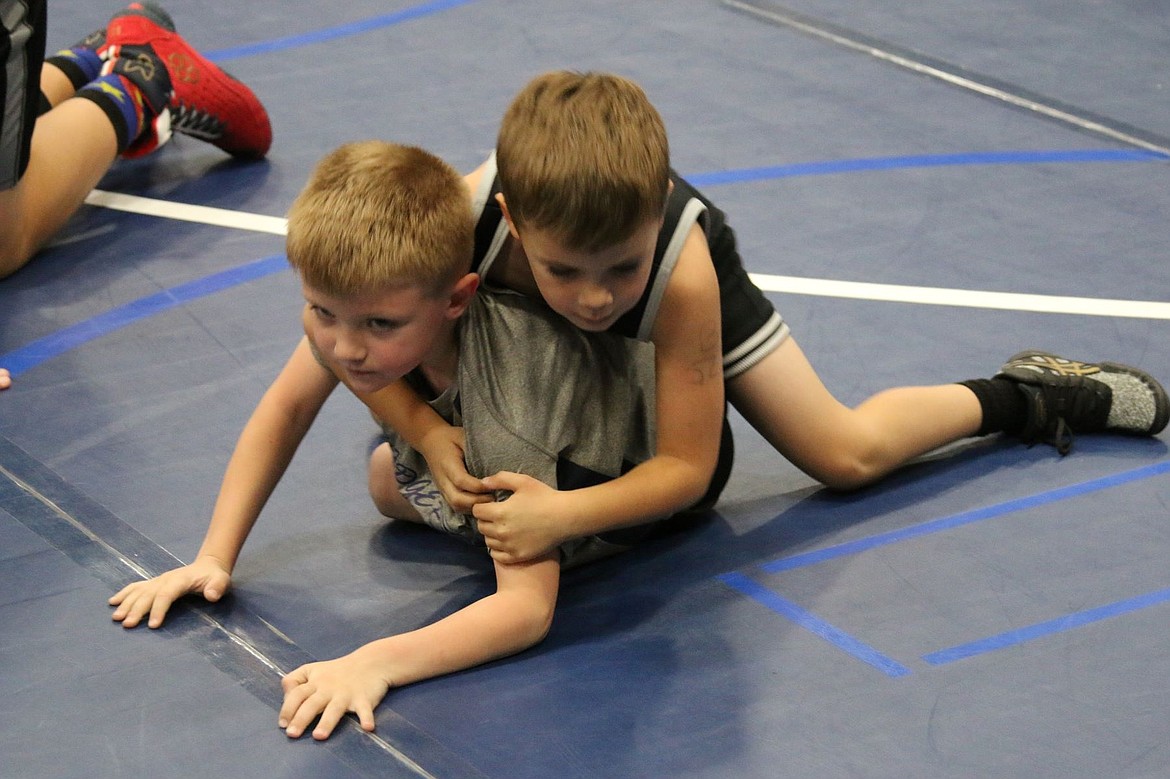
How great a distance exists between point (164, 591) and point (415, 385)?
53cm

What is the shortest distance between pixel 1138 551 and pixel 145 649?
1673 millimetres

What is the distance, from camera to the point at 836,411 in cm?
271

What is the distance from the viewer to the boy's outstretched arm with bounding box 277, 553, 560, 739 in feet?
6.91

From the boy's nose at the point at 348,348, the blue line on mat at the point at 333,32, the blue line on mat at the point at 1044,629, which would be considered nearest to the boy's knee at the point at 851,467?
the blue line on mat at the point at 1044,629

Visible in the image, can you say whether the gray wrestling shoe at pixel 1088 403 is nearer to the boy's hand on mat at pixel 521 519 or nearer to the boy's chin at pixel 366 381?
the boy's hand on mat at pixel 521 519

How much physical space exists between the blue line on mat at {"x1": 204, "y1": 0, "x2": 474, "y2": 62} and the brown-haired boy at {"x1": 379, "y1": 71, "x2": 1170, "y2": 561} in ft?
9.44

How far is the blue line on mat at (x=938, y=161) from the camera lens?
4.07 m

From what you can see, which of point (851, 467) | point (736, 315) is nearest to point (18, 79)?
point (736, 315)

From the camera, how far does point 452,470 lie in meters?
2.32

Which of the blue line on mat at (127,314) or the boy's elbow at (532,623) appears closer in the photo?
the boy's elbow at (532,623)

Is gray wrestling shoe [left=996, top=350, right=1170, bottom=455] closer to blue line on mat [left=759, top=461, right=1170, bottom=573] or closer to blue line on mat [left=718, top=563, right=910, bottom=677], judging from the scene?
blue line on mat [left=759, top=461, right=1170, bottom=573]

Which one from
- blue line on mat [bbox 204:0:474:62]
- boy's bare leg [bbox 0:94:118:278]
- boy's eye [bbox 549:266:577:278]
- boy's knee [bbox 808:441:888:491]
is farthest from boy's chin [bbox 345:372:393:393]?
blue line on mat [bbox 204:0:474:62]

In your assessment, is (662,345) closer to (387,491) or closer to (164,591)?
(387,491)

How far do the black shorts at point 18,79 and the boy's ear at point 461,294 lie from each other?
174cm
